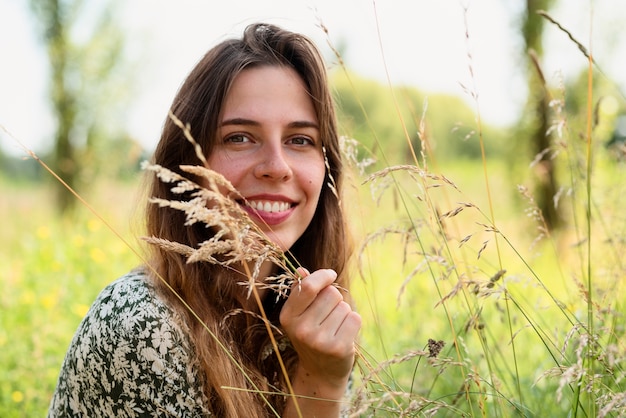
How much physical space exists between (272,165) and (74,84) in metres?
7.32

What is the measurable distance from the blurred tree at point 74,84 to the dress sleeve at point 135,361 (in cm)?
677

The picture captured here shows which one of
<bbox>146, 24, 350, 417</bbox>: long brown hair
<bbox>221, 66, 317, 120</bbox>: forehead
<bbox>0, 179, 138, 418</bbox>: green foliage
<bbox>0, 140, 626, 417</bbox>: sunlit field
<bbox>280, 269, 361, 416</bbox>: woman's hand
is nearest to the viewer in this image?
<bbox>0, 140, 626, 417</bbox>: sunlit field

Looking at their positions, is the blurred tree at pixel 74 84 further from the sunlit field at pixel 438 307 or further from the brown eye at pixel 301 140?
the brown eye at pixel 301 140

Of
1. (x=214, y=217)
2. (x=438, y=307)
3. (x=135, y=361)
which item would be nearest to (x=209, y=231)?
(x=135, y=361)

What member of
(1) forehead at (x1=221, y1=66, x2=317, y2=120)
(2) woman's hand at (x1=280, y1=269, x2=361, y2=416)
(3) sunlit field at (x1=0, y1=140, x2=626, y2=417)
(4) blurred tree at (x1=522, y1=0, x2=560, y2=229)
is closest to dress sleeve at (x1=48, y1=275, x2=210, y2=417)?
(3) sunlit field at (x1=0, y1=140, x2=626, y2=417)

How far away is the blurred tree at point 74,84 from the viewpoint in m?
8.06

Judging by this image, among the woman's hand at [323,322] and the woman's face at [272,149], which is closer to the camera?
the woman's hand at [323,322]

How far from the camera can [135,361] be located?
1.47 metres

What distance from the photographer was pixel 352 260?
2346 mm

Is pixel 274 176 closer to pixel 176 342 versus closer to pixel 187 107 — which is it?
pixel 187 107

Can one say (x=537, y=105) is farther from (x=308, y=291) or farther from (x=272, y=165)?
(x=308, y=291)

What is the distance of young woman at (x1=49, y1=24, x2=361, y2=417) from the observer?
147 centimetres

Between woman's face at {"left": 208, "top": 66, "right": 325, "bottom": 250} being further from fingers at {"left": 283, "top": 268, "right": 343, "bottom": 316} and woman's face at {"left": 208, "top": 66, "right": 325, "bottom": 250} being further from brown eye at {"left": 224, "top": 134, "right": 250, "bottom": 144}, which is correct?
fingers at {"left": 283, "top": 268, "right": 343, "bottom": 316}

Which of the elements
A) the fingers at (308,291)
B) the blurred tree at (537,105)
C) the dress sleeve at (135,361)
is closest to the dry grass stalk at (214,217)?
the fingers at (308,291)
